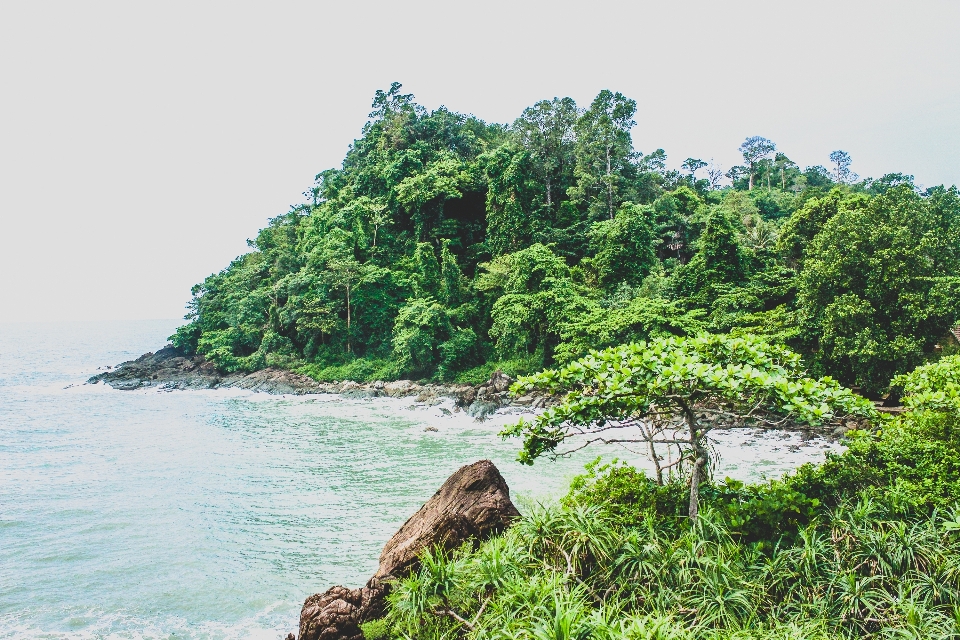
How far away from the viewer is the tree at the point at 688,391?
517 centimetres

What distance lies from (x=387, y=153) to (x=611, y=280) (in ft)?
70.4

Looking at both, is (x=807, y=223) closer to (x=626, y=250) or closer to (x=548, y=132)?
(x=626, y=250)

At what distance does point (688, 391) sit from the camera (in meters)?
5.41

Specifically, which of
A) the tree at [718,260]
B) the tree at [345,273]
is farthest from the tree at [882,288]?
the tree at [345,273]

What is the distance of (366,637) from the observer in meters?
5.77

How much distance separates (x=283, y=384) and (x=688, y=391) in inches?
1167

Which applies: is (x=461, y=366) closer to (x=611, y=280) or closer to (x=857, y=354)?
(x=611, y=280)

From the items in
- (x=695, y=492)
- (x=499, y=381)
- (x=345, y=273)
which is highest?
(x=345, y=273)

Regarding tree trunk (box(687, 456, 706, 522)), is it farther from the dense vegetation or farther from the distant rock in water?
the distant rock in water

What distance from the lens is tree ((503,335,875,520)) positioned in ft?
17.0

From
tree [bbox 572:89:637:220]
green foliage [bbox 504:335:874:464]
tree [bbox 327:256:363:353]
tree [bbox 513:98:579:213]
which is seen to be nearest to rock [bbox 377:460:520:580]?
green foliage [bbox 504:335:874:464]

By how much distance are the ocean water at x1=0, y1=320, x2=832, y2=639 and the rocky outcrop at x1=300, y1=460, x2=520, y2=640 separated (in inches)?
20.0

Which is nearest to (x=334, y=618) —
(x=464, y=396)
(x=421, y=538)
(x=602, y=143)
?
(x=421, y=538)

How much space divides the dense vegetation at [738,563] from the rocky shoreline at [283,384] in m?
16.0
